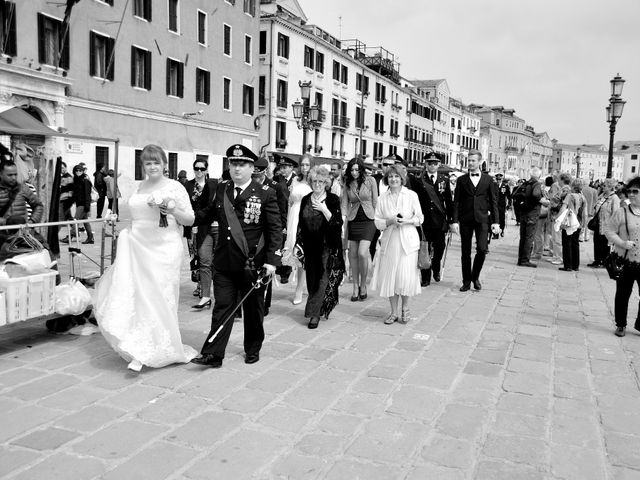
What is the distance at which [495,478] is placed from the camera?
3244 millimetres

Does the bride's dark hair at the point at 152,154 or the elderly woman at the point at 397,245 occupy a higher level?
the bride's dark hair at the point at 152,154

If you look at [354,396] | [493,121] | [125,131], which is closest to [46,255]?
[354,396]

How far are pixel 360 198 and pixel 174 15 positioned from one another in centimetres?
2131

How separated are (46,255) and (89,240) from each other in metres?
7.61

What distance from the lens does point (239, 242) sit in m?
4.85

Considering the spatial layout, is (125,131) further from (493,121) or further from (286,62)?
(493,121)

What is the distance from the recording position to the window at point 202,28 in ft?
90.8

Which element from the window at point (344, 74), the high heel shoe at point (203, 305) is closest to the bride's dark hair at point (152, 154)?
the high heel shoe at point (203, 305)

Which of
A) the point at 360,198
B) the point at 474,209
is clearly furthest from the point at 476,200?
the point at 360,198

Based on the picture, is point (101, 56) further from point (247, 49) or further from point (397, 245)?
point (397, 245)

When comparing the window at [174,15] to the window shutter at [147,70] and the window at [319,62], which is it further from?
the window at [319,62]

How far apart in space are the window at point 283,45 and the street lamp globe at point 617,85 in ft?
76.9

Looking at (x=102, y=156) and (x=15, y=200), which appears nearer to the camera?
(x=15, y=200)

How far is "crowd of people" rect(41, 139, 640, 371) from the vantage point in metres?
4.83
